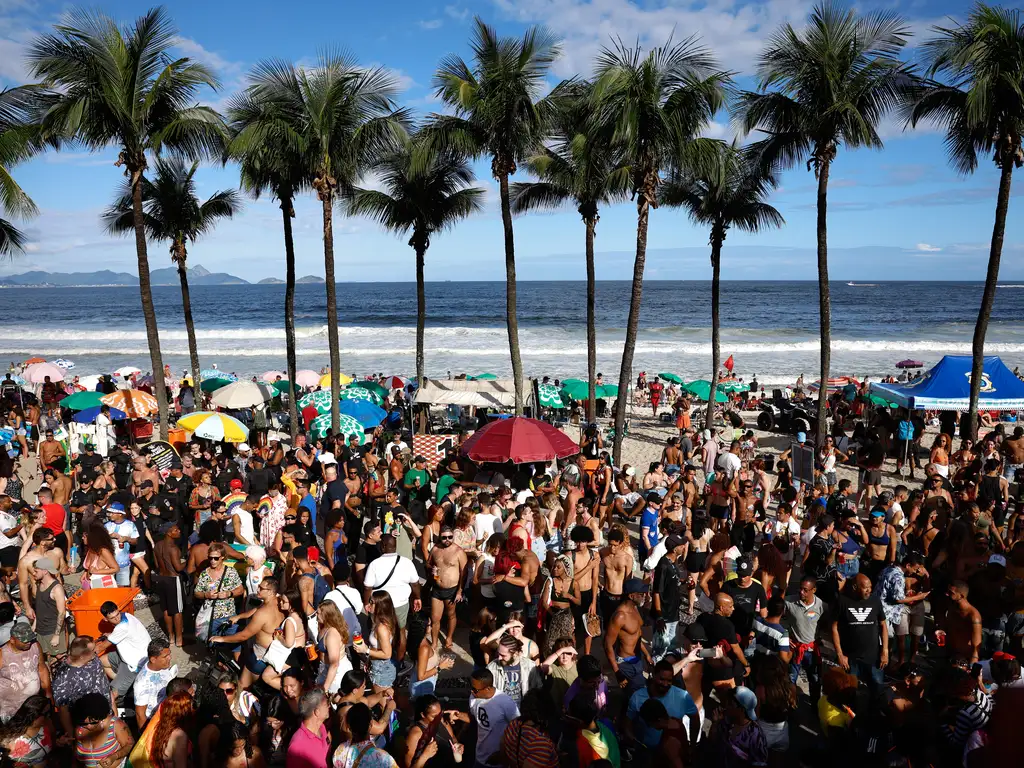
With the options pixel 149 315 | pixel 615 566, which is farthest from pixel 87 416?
pixel 615 566

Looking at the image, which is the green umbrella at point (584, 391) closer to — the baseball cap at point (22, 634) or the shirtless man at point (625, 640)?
the shirtless man at point (625, 640)

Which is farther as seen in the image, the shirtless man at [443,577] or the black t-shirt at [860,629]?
the shirtless man at [443,577]

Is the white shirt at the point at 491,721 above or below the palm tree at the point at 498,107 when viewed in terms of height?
below

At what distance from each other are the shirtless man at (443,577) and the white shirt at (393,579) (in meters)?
0.44

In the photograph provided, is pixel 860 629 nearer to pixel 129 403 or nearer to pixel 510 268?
pixel 510 268

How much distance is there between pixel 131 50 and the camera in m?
13.6

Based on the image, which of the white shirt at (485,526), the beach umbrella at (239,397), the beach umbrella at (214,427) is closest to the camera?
the white shirt at (485,526)

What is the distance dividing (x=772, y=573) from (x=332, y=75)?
13461 mm

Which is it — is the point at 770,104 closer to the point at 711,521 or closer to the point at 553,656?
the point at 711,521

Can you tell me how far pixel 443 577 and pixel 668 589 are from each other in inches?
95.4

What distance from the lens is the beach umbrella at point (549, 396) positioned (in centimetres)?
1966

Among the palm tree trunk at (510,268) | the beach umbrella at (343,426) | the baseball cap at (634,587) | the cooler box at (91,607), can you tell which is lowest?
the cooler box at (91,607)

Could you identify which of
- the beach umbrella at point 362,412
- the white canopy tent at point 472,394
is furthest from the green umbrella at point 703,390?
the beach umbrella at point 362,412

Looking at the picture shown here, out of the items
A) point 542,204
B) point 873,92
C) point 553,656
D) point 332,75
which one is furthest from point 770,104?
point 553,656
